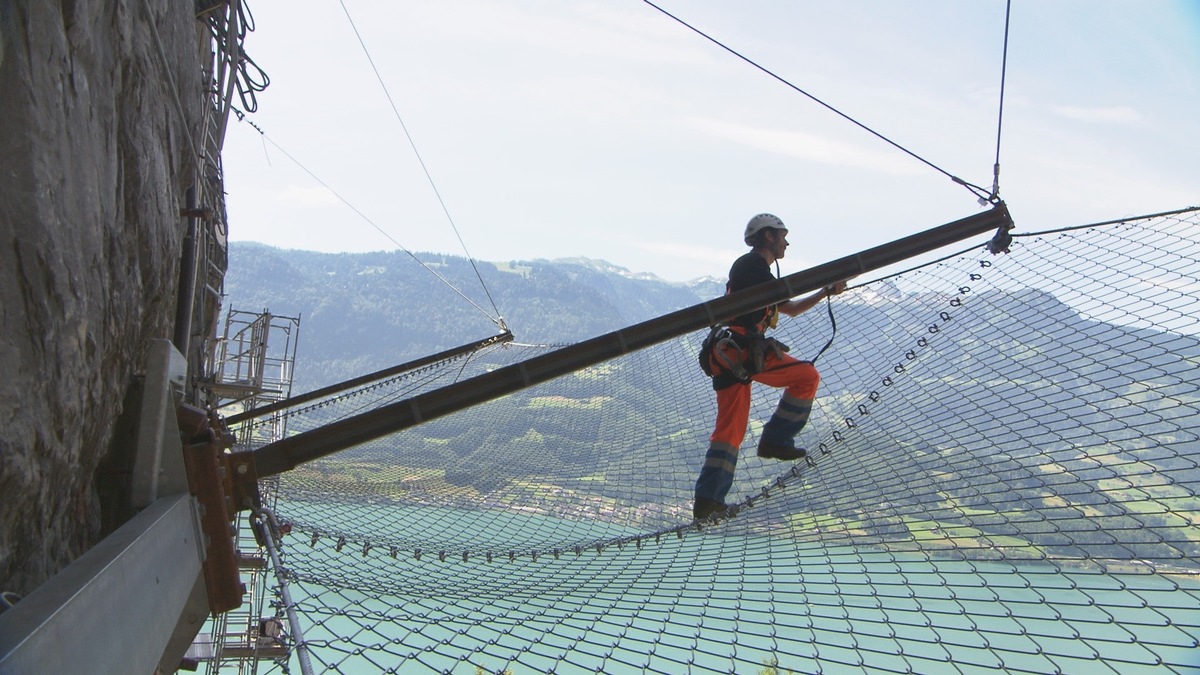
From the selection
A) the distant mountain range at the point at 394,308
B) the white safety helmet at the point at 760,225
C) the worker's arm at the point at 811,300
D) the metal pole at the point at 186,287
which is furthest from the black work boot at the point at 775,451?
the distant mountain range at the point at 394,308

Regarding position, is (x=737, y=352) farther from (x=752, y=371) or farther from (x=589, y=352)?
(x=589, y=352)

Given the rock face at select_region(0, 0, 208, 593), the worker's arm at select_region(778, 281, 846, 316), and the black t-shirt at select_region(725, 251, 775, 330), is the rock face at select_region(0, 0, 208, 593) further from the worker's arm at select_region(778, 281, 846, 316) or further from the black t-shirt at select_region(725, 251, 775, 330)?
the worker's arm at select_region(778, 281, 846, 316)

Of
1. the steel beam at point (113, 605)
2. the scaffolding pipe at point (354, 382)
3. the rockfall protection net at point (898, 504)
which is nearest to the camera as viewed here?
the steel beam at point (113, 605)

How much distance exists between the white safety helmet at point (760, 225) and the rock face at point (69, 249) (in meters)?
2.00

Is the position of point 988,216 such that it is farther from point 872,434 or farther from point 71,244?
point 71,244

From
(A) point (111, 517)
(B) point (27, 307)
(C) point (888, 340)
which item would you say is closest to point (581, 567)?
(C) point (888, 340)

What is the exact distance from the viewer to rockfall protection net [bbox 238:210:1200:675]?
9.28 ft

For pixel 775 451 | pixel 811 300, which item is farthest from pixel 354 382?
pixel 811 300

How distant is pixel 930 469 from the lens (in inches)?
145

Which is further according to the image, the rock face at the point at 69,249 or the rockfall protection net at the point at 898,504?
the rockfall protection net at the point at 898,504

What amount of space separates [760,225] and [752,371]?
0.57m

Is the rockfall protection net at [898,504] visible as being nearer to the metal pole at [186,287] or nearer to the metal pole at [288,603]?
the metal pole at [288,603]

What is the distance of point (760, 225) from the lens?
3406 mm

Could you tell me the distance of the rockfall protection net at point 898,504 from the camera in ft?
9.28
